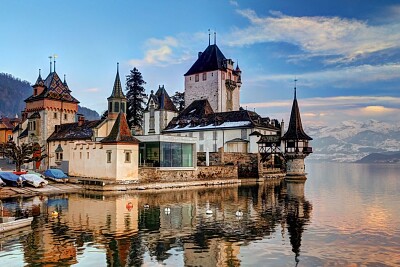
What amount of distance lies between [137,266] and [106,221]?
A: 31.4ft

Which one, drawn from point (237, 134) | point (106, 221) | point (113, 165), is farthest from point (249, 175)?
point (106, 221)

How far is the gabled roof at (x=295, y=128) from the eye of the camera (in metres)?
63.6

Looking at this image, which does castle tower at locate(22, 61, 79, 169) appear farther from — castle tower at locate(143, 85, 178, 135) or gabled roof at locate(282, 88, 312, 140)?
gabled roof at locate(282, 88, 312, 140)

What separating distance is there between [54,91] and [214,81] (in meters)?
30.8

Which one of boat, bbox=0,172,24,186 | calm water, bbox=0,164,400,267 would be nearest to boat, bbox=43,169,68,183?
boat, bbox=0,172,24,186

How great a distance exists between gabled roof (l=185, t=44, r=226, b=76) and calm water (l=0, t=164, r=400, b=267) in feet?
164

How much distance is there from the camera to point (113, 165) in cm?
4303

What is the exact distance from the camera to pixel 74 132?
59.1 metres

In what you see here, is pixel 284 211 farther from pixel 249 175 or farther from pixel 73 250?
pixel 249 175

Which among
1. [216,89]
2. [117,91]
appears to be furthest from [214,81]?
[117,91]

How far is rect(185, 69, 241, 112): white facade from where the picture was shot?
265 ft

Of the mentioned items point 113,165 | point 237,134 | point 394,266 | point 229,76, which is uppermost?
point 229,76

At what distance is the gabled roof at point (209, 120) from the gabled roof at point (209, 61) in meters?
7.53

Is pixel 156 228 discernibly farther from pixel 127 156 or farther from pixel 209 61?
pixel 209 61
